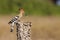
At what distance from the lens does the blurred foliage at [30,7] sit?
98.8 ft

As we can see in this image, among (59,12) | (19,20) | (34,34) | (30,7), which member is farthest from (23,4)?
(19,20)

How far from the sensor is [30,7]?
3127 centimetres

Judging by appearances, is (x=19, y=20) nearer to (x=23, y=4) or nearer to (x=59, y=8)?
(x=23, y=4)

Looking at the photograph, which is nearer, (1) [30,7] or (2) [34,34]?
(2) [34,34]

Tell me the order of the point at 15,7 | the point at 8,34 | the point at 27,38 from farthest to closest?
the point at 15,7
the point at 8,34
the point at 27,38

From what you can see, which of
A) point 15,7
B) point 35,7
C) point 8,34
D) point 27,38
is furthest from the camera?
point 35,7

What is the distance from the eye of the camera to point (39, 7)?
31656 mm

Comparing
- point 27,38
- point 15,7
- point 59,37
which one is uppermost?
point 15,7

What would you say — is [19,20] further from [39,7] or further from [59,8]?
[59,8]

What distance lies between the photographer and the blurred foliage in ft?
98.8

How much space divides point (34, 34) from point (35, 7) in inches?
678

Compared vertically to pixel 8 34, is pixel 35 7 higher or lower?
higher

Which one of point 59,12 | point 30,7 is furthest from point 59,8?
point 30,7

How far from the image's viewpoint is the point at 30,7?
1231 inches
